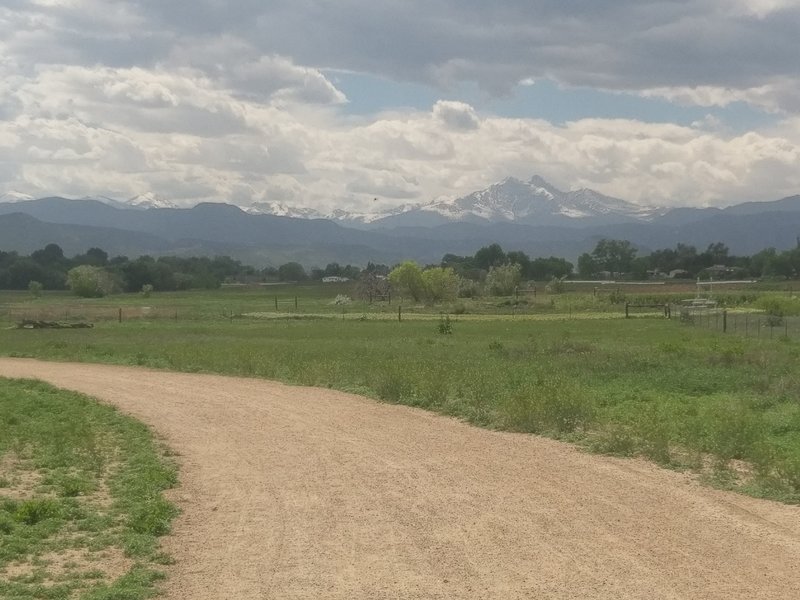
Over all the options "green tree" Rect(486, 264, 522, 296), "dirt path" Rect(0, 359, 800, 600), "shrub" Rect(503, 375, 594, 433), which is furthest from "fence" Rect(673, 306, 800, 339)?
"green tree" Rect(486, 264, 522, 296)

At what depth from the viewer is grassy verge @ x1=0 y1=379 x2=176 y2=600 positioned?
9.33 metres

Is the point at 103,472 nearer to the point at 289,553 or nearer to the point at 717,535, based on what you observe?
the point at 289,553

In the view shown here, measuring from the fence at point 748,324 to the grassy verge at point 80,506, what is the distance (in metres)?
34.2

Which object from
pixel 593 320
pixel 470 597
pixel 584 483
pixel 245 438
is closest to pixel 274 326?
pixel 593 320

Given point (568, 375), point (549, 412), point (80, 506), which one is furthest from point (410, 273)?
point (80, 506)

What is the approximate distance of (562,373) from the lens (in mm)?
28688

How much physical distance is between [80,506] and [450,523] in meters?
5.09

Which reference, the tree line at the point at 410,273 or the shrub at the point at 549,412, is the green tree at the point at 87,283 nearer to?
the tree line at the point at 410,273

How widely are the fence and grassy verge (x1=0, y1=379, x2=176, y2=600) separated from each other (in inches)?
1347

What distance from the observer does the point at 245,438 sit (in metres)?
18.3

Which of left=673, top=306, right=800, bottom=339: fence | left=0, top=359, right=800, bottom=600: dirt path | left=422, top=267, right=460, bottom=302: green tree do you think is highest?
left=422, top=267, right=460, bottom=302: green tree

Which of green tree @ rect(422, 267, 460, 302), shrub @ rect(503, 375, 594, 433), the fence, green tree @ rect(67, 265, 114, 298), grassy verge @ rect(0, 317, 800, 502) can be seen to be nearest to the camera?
grassy verge @ rect(0, 317, 800, 502)

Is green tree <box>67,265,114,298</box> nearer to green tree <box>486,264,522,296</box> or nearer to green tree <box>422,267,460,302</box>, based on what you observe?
green tree <box>422,267,460,302</box>

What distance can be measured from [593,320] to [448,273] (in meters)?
43.2
